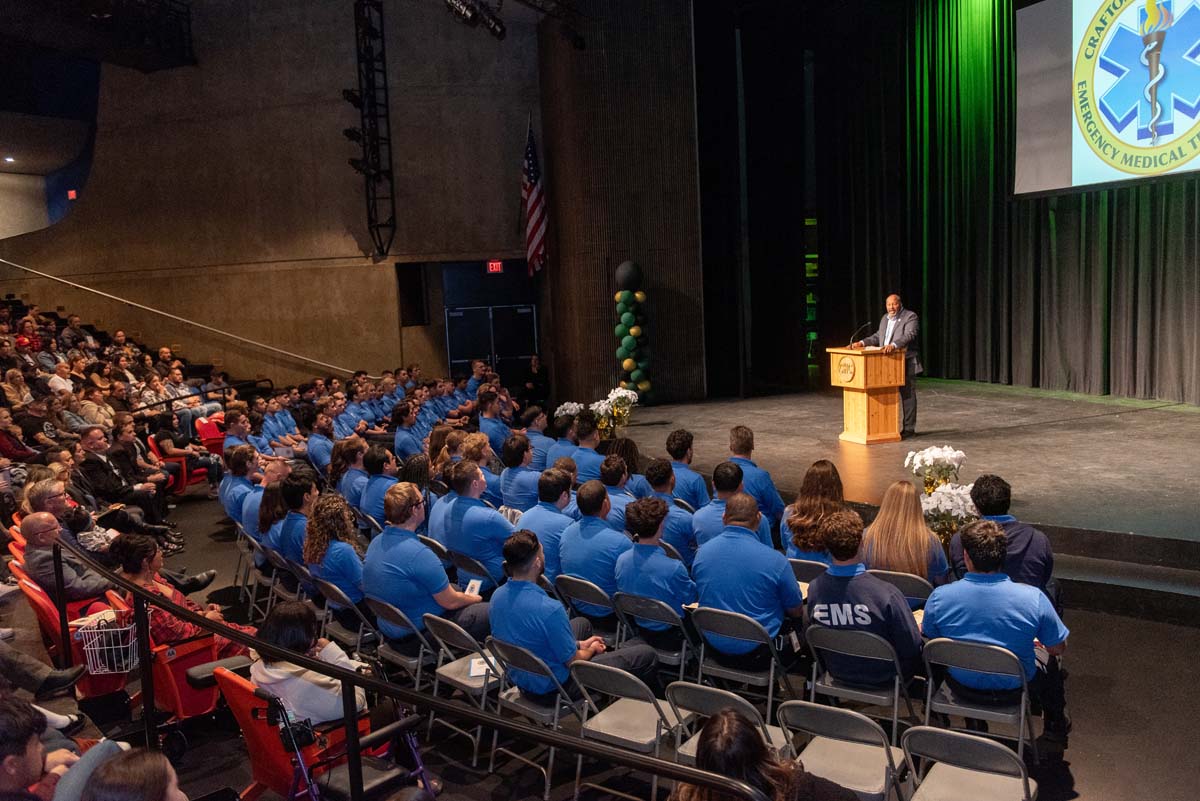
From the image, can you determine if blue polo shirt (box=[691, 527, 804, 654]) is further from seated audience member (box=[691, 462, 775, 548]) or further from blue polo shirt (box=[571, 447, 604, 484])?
blue polo shirt (box=[571, 447, 604, 484])

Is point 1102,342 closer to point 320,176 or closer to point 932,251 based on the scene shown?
point 932,251

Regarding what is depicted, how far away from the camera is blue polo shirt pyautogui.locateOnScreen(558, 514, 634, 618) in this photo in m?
5.30

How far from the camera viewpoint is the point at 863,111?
15.7 meters

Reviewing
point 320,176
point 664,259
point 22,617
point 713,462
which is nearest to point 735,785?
point 22,617

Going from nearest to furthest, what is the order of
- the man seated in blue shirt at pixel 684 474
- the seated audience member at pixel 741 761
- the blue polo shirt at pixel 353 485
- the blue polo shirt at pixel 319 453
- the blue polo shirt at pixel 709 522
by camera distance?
the seated audience member at pixel 741 761, the blue polo shirt at pixel 709 522, the man seated in blue shirt at pixel 684 474, the blue polo shirt at pixel 353 485, the blue polo shirt at pixel 319 453

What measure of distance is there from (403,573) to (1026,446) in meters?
6.90

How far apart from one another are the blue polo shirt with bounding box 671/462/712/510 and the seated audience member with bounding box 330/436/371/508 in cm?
258

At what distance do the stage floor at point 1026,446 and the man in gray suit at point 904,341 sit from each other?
1.01 feet

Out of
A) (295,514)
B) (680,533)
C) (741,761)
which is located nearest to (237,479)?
(295,514)

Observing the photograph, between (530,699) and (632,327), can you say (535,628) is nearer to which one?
(530,699)

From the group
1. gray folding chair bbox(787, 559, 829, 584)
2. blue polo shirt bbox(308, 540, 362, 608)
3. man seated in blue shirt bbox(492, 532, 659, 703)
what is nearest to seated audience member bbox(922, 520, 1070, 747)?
gray folding chair bbox(787, 559, 829, 584)

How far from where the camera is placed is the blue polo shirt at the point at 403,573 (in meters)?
5.10

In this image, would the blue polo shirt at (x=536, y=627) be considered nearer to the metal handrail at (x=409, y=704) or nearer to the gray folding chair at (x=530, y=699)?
the gray folding chair at (x=530, y=699)

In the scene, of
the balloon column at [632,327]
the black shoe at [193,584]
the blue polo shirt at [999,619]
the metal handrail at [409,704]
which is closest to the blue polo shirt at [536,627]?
the metal handrail at [409,704]
